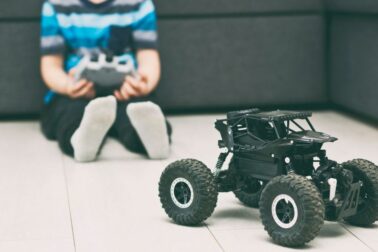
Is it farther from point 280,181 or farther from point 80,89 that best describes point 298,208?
point 80,89

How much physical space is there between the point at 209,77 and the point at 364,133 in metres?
0.60

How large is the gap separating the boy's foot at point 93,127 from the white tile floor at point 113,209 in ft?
0.12

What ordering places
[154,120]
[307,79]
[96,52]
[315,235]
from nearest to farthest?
[315,235] → [154,120] → [96,52] → [307,79]

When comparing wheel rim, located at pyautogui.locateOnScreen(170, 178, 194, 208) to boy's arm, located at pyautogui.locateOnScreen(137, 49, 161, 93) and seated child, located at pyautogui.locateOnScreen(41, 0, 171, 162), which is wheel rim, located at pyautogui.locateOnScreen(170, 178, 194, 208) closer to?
seated child, located at pyautogui.locateOnScreen(41, 0, 171, 162)

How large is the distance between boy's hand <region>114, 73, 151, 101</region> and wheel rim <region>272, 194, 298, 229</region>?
1071 millimetres

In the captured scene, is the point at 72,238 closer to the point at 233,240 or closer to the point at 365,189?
the point at 233,240

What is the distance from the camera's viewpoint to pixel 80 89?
7.79 ft

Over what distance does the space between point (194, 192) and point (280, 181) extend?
18cm

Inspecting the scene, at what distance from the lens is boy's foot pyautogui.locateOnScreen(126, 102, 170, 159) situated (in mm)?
2093

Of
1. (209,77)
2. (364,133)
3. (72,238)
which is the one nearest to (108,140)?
(209,77)

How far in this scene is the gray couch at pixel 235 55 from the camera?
2691 mm

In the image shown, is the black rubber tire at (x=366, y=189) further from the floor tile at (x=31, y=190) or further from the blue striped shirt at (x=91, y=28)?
the blue striped shirt at (x=91, y=28)

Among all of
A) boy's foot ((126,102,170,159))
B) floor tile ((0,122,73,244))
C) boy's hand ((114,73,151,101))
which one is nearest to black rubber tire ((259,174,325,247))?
floor tile ((0,122,73,244))

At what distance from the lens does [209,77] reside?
2801 millimetres
